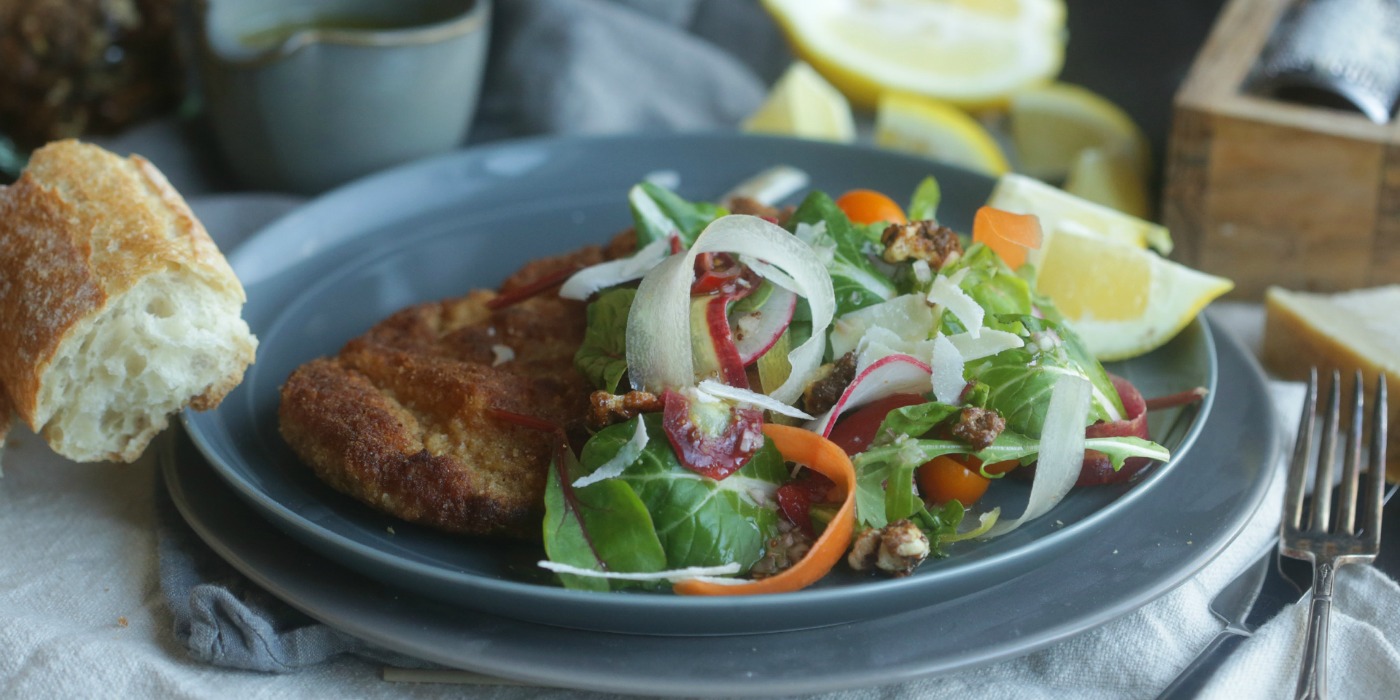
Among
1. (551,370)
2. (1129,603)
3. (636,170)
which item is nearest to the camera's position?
(1129,603)

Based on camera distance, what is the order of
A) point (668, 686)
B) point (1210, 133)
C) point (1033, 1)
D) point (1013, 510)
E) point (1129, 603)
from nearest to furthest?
point (668, 686), point (1129, 603), point (1013, 510), point (1210, 133), point (1033, 1)

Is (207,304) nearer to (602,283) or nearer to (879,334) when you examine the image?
(602,283)

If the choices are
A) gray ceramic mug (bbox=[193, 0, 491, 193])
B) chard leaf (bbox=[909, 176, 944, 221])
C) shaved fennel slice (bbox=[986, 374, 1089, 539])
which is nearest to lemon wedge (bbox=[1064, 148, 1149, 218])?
chard leaf (bbox=[909, 176, 944, 221])

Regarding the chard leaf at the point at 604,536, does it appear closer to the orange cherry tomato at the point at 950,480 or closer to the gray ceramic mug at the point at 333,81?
the orange cherry tomato at the point at 950,480

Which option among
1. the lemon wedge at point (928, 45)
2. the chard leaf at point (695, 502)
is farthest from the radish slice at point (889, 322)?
the lemon wedge at point (928, 45)

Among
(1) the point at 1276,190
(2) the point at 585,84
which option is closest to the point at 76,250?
(2) the point at 585,84

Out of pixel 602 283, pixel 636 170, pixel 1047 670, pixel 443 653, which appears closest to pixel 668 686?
pixel 443 653
